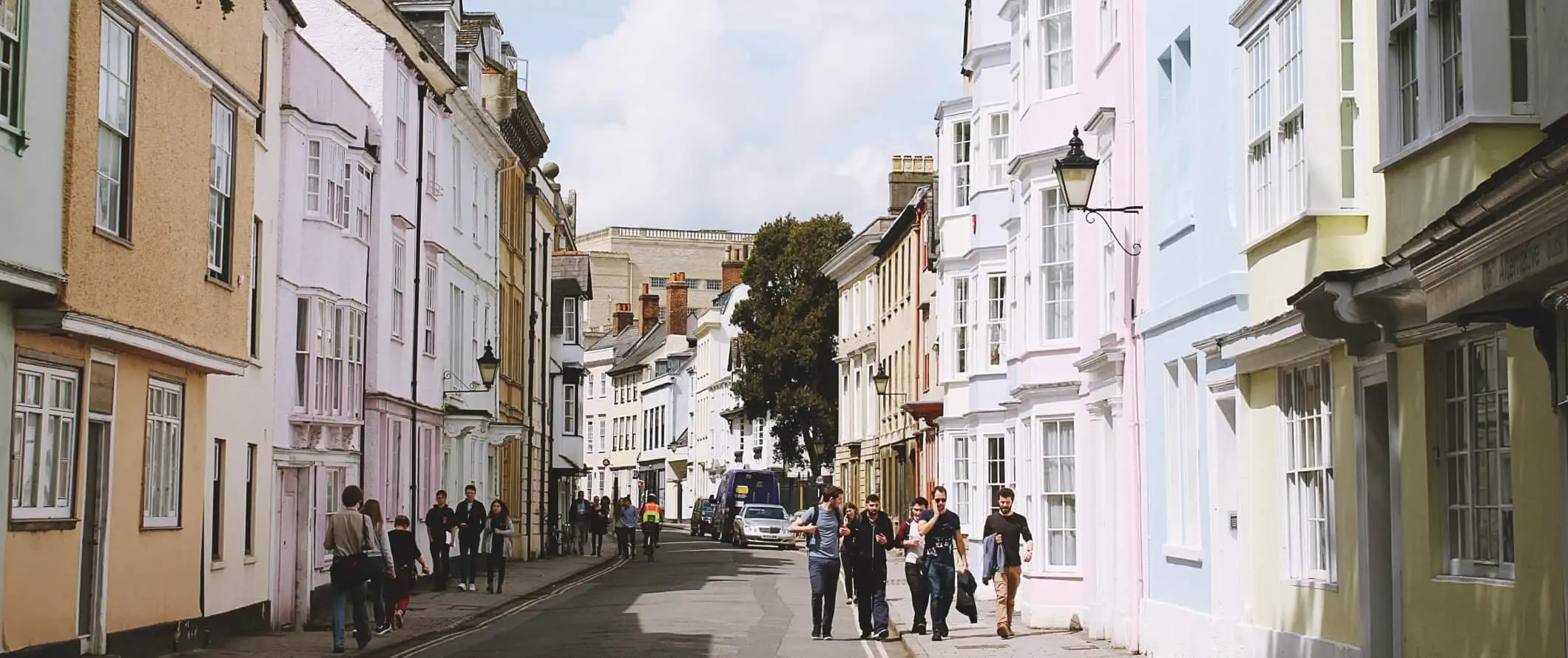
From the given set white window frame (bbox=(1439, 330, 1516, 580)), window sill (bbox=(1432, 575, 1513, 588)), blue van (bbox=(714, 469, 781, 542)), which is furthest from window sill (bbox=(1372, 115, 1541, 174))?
blue van (bbox=(714, 469, 781, 542))

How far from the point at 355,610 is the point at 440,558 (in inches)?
507

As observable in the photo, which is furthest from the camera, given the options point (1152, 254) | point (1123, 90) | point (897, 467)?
point (897, 467)

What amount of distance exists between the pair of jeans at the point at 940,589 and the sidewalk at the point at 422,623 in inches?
237

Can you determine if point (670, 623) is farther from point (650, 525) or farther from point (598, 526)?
point (598, 526)

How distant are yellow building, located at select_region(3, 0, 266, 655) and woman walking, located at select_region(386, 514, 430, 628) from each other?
3112 millimetres

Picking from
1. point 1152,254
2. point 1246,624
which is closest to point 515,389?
point 1152,254

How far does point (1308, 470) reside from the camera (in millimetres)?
14258

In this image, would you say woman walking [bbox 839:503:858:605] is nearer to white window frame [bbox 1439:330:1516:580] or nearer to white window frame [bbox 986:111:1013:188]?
white window frame [bbox 986:111:1013:188]

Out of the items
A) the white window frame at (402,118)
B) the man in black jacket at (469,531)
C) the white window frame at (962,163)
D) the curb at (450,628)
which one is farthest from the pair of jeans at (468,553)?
the white window frame at (962,163)

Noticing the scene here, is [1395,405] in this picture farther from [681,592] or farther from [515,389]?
[515,389]

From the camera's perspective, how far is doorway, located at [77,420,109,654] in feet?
55.6

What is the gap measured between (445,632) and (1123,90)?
10.7 meters

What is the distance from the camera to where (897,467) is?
Answer: 5541 cm

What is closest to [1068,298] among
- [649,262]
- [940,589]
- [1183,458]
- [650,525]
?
[940,589]
